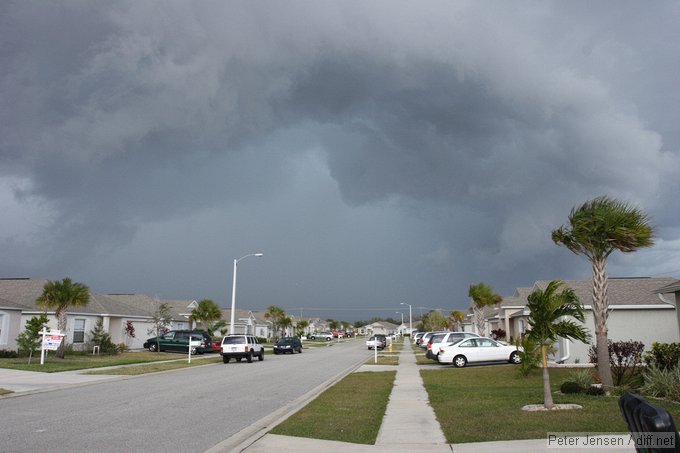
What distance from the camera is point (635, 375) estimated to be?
18.2 metres

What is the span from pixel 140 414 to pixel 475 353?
19.8 meters

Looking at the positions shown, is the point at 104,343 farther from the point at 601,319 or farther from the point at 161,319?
the point at 601,319

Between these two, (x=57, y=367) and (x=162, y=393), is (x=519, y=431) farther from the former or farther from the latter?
(x=57, y=367)

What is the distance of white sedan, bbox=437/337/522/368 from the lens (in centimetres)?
2853

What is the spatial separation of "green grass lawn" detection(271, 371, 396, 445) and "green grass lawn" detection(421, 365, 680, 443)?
4.59 ft

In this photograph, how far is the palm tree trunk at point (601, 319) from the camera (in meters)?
15.0

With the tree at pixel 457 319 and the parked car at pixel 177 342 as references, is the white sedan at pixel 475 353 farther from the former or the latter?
the tree at pixel 457 319

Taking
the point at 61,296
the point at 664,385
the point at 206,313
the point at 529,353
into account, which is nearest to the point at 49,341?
the point at 61,296

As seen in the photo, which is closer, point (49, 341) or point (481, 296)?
point (49, 341)

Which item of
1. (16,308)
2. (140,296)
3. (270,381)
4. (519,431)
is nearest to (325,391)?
(270,381)

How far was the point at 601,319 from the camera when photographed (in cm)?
1548

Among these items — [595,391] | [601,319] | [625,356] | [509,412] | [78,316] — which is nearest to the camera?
[509,412]

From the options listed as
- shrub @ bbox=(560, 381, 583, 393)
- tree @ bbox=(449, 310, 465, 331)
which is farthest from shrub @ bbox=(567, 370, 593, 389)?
tree @ bbox=(449, 310, 465, 331)

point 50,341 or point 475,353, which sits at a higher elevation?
point 50,341
